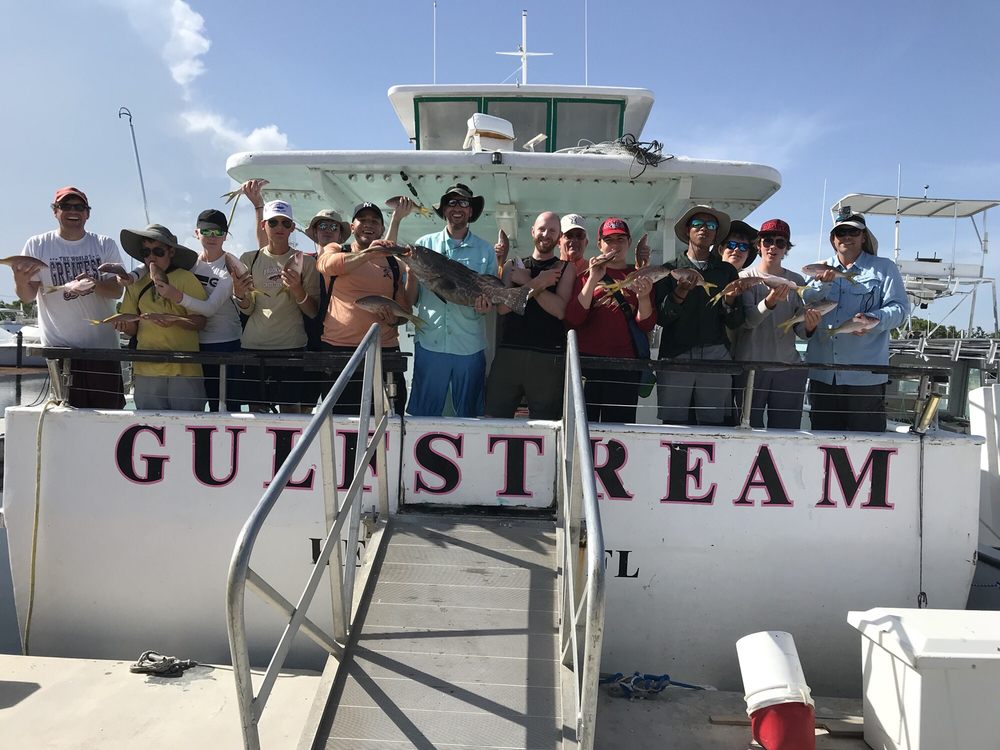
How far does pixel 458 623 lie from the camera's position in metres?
3.05

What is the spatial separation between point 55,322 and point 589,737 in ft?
13.5

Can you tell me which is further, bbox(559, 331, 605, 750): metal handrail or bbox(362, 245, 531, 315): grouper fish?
bbox(362, 245, 531, 315): grouper fish

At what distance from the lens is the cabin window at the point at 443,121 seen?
7.07m

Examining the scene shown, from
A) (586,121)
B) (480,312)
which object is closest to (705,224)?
(480,312)

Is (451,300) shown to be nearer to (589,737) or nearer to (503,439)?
(503,439)

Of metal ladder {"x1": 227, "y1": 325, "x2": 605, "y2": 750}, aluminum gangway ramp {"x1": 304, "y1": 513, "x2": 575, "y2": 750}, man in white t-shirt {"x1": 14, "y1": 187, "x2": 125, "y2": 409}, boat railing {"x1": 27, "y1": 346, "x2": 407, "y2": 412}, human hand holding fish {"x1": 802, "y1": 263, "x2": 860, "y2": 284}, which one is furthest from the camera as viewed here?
man in white t-shirt {"x1": 14, "y1": 187, "x2": 125, "y2": 409}

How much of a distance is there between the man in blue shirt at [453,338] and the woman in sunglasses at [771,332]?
64.0 inches

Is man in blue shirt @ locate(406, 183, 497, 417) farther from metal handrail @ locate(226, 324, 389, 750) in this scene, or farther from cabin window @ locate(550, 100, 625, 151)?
cabin window @ locate(550, 100, 625, 151)

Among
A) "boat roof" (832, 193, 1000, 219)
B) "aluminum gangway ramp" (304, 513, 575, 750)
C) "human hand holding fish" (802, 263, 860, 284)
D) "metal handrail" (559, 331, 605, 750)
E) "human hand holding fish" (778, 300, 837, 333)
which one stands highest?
"boat roof" (832, 193, 1000, 219)

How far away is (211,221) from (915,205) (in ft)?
56.0

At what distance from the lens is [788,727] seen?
2.92 metres

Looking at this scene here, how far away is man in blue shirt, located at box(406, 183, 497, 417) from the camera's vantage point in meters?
4.20

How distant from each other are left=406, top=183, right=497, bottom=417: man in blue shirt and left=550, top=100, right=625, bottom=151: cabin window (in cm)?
338

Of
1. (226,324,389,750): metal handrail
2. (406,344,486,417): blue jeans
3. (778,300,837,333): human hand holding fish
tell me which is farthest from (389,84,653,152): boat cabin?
(226,324,389,750): metal handrail
